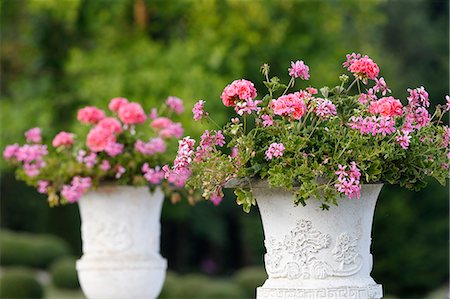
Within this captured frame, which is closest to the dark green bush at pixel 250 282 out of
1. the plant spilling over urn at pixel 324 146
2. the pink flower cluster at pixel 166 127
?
the pink flower cluster at pixel 166 127

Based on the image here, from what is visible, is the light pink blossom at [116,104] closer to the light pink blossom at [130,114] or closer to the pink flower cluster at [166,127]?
the light pink blossom at [130,114]

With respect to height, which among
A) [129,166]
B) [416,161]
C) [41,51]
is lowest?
[416,161]

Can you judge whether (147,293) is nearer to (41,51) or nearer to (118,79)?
(118,79)

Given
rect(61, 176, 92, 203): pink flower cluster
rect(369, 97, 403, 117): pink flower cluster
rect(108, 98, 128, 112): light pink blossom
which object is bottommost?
rect(369, 97, 403, 117): pink flower cluster

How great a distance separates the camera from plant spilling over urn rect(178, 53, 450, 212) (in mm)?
3842

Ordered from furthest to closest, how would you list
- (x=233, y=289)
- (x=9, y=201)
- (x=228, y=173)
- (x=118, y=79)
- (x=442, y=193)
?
1. (x=9, y=201)
2. (x=442, y=193)
3. (x=118, y=79)
4. (x=233, y=289)
5. (x=228, y=173)

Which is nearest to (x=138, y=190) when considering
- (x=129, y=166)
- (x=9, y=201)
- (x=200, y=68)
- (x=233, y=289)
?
(x=129, y=166)

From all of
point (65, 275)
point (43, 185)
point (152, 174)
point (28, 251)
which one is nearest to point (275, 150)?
point (152, 174)

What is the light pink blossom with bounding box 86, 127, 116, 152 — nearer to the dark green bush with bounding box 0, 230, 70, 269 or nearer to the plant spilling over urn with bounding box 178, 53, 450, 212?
the plant spilling over urn with bounding box 178, 53, 450, 212

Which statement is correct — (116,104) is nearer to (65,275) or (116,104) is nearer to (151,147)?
(151,147)

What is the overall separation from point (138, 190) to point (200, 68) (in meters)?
8.67

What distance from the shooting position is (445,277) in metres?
17.6

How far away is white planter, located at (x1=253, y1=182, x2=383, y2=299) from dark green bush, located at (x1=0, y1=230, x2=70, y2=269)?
1266cm

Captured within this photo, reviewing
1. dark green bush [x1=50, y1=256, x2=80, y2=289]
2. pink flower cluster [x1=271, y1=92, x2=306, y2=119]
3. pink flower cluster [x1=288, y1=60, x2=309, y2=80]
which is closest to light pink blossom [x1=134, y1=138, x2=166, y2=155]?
pink flower cluster [x1=288, y1=60, x2=309, y2=80]
